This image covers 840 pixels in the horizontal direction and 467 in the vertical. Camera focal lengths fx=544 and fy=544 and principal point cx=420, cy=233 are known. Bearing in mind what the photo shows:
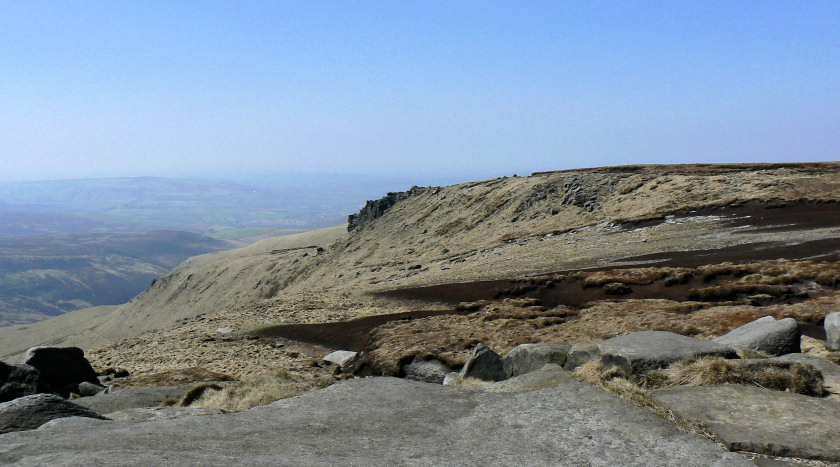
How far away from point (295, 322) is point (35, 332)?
10817 cm

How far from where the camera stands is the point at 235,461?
6656 mm

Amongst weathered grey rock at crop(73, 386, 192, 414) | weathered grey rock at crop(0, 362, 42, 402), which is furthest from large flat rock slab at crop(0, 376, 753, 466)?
weathered grey rock at crop(0, 362, 42, 402)

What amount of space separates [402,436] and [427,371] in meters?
13.7

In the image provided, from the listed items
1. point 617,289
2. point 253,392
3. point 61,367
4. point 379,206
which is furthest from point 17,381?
point 379,206

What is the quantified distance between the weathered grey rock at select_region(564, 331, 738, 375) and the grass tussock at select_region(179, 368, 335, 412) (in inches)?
254

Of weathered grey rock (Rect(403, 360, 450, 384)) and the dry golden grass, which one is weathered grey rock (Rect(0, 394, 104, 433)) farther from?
weathered grey rock (Rect(403, 360, 450, 384))

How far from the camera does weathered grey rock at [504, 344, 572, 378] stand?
1366 centimetres

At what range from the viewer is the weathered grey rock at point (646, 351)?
10984 millimetres

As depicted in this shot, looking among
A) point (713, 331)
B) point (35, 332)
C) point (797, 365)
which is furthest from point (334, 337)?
point (35, 332)

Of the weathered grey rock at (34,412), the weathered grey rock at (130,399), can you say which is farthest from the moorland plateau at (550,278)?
the weathered grey rock at (34,412)

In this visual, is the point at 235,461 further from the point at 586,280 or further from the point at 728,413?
the point at 586,280

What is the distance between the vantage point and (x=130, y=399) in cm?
1565

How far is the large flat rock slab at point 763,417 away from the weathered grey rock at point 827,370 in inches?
65.9

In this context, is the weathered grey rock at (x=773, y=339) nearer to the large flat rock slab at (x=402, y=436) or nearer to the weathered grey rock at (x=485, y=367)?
the weathered grey rock at (x=485, y=367)
